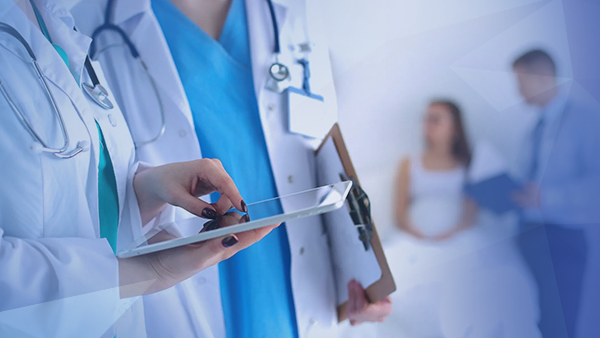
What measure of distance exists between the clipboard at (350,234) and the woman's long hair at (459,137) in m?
0.18

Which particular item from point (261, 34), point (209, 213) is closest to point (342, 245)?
point (209, 213)

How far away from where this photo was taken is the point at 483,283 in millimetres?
585

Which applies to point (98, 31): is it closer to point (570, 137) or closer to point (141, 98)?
point (141, 98)

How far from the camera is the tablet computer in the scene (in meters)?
0.36

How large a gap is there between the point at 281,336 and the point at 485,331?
33 centimetres

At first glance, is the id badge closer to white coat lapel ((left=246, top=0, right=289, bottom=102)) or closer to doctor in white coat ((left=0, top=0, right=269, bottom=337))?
white coat lapel ((left=246, top=0, right=289, bottom=102))

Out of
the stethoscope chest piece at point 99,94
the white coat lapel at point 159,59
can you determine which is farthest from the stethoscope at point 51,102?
the white coat lapel at point 159,59

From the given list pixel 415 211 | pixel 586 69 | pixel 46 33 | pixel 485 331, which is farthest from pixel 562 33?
pixel 46 33

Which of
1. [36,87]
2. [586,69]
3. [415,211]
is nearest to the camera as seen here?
[36,87]

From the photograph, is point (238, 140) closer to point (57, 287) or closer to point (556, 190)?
point (57, 287)

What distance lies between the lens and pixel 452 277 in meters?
0.61

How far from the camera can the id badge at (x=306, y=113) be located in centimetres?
67

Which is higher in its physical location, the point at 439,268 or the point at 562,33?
the point at 562,33

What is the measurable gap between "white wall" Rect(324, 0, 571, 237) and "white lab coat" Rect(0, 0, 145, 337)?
42cm
